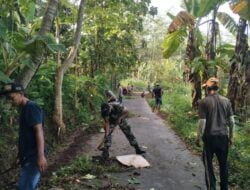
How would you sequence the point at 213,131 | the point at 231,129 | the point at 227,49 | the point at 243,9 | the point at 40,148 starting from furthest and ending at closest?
the point at 227,49, the point at 243,9, the point at 231,129, the point at 213,131, the point at 40,148

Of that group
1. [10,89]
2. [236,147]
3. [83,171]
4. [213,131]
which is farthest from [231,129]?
[236,147]

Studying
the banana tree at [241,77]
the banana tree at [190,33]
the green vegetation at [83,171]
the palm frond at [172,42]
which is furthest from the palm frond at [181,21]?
the green vegetation at [83,171]

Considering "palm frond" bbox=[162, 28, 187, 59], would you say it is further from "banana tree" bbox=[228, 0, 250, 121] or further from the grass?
the grass

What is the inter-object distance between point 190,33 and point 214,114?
11.2m

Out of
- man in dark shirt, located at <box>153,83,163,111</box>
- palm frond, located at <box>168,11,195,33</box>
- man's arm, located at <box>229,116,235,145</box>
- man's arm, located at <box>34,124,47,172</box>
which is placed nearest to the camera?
man's arm, located at <box>34,124,47,172</box>

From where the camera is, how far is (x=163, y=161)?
1031cm

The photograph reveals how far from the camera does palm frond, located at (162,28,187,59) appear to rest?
14602 millimetres

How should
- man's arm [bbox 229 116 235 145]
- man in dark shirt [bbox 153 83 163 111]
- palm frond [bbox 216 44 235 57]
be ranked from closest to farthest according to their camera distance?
man's arm [bbox 229 116 235 145], palm frond [bbox 216 44 235 57], man in dark shirt [bbox 153 83 163 111]

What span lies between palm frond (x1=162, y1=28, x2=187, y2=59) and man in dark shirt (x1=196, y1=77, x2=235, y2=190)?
7485mm

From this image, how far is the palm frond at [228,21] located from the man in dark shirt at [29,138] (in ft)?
43.2

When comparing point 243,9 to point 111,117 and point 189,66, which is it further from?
point 189,66

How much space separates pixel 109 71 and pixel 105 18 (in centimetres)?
1121

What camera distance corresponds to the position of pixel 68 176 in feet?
26.8

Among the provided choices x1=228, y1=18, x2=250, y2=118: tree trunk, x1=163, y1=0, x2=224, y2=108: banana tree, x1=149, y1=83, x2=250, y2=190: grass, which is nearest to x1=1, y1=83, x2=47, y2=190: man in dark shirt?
x1=149, y1=83, x2=250, y2=190: grass
